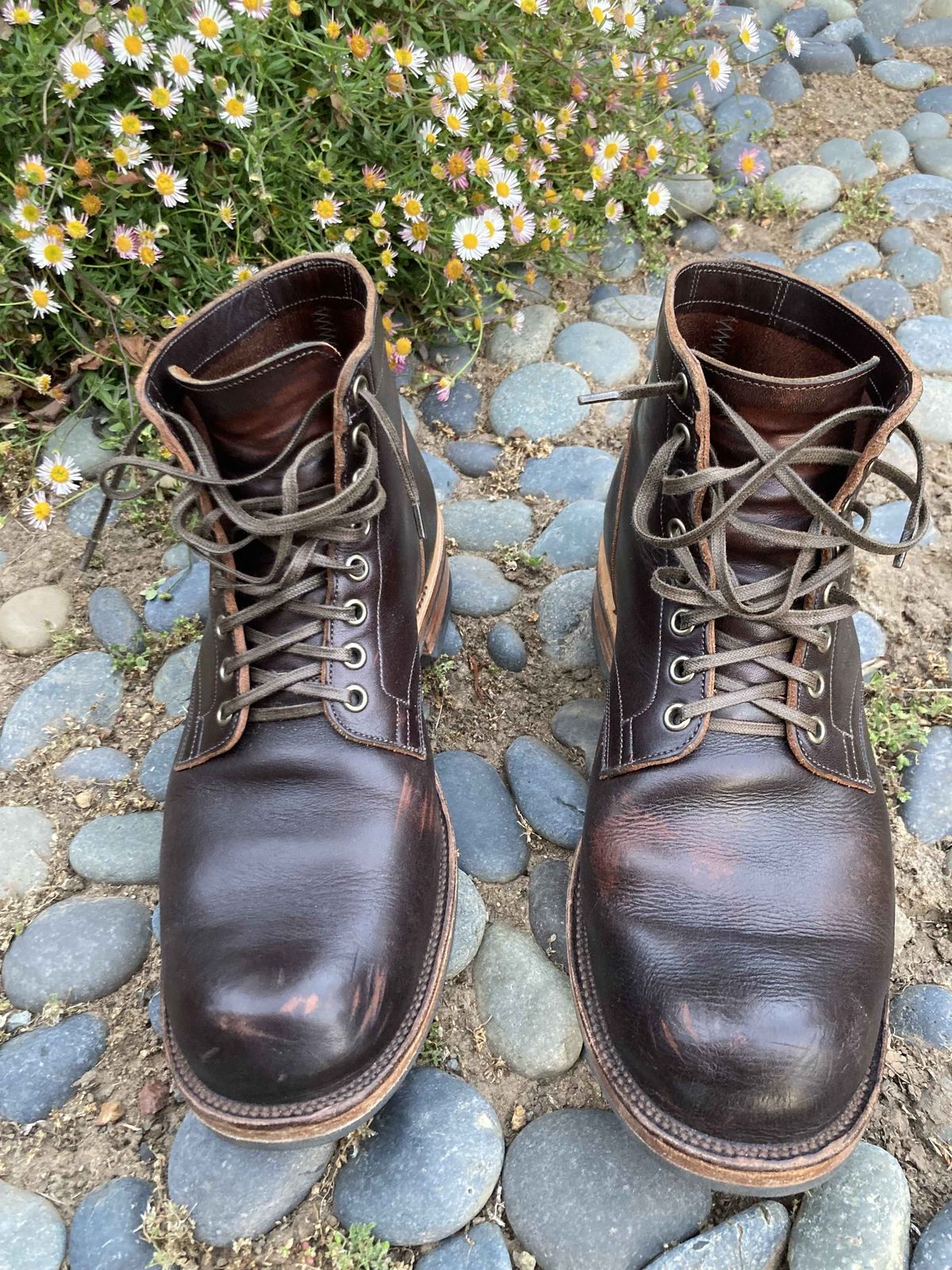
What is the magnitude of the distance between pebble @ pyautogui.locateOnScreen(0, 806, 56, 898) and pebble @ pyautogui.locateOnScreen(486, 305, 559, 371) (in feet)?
6.77

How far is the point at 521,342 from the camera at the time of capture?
317cm

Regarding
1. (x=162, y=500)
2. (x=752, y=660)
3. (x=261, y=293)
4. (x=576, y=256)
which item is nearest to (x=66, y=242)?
(x=162, y=500)

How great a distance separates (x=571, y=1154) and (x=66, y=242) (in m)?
2.54

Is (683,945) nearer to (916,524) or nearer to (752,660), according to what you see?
(752,660)

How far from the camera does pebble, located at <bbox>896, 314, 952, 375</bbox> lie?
2996 mm

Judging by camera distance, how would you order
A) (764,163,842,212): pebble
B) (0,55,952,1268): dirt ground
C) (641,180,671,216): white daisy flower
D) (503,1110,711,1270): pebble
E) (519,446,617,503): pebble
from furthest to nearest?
(764,163,842,212): pebble → (641,180,671,216): white daisy flower → (519,446,617,503): pebble → (0,55,952,1268): dirt ground → (503,1110,711,1270): pebble

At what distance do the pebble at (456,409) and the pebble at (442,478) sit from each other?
17 cm

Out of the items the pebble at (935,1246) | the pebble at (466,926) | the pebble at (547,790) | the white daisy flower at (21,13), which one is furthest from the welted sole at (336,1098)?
the white daisy flower at (21,13)

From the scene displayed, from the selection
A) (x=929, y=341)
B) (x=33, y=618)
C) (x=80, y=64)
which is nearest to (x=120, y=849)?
(x=33, y=618)

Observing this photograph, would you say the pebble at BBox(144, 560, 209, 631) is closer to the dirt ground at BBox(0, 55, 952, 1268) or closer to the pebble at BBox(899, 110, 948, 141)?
the dirt ground at BBox(0, 55, 952, 1268)

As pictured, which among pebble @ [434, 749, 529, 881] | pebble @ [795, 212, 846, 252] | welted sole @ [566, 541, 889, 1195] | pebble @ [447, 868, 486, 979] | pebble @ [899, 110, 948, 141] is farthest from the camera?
pebble @ [899, 110, 948, 141]

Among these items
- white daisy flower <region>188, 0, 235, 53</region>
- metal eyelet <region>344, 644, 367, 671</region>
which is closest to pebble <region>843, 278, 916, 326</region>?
white daisy flower <region>188, 0, 235, 53</region>

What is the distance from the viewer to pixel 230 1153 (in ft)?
5.16

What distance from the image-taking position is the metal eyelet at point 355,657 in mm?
1752
